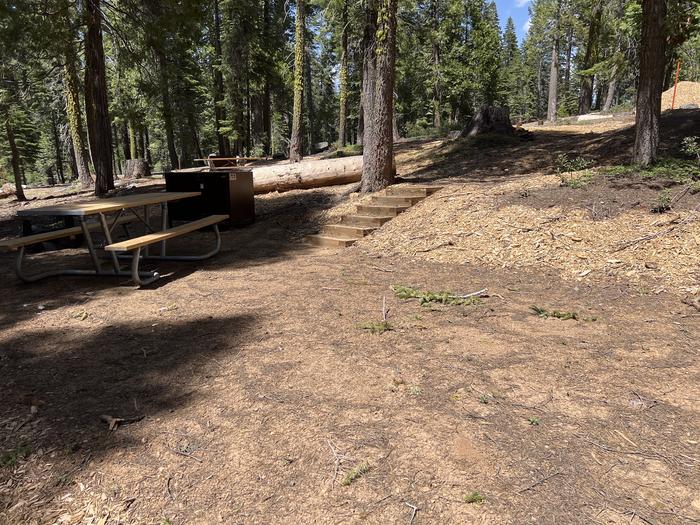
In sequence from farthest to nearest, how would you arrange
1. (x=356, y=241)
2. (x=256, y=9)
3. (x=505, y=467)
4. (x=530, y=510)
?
(x=256, y=9), (x=356, y=241), (x=505, y=467), (x=530, y=510)

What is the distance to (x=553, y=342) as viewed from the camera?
3.61 meters

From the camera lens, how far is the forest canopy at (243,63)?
12070mm

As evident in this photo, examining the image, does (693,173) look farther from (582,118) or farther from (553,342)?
(582,118)

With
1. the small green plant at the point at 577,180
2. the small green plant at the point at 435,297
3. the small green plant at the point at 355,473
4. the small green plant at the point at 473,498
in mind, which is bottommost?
the small green plant at the point at 355,473

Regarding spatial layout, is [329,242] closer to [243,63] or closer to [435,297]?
[435,297]

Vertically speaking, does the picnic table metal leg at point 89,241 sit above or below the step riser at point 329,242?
above

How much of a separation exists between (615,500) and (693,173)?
660 cm

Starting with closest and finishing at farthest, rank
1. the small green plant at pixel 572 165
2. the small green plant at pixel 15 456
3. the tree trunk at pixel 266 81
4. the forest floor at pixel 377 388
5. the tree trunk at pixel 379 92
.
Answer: the forest floor at pixel 377 388
the small green plant at pixel 15 456
the small green plant at pixel 572 165
the tree trunk at pixel 379 92
the tree trunk at pixel 266 81

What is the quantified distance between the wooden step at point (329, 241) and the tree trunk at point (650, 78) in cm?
509

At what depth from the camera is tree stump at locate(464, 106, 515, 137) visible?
13.6m

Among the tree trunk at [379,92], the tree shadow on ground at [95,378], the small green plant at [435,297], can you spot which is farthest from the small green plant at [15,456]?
the tree trunk at [379,92]

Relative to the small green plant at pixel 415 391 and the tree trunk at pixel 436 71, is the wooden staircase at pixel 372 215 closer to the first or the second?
the small green plant at pixel 415 391

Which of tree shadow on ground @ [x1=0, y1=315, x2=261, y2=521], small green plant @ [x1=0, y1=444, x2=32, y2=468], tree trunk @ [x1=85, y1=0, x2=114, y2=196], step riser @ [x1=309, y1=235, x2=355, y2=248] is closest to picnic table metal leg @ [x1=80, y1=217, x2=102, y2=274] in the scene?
tree shadow on ground @ [x1=0, y1=315, x2=261, y2=521]

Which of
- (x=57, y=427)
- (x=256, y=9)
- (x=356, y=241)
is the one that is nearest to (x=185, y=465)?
(x=57, y=427)
